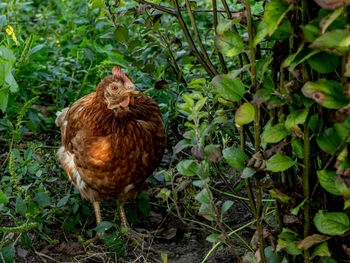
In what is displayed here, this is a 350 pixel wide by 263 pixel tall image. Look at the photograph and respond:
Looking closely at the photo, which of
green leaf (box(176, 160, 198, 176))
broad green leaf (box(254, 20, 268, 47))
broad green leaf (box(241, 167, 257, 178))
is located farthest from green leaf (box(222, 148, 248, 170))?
broad green leaf (box(254, 20, 268, 47))

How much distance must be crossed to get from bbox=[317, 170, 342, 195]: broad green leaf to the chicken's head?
152 cm

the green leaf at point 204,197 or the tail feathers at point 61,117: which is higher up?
the green leaf at point 204,197

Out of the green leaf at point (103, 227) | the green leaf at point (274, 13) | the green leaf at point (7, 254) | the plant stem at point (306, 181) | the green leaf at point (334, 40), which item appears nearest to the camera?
the green leaf at point (334, 40)

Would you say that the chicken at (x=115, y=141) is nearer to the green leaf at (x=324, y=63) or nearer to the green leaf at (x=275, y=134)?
the green leaf at (x=275, y=134)

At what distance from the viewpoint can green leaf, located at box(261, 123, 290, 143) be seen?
4.66 feet

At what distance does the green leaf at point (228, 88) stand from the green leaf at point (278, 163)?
0.68ft

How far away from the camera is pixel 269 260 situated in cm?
172

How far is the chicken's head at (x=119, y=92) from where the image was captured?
2744mm

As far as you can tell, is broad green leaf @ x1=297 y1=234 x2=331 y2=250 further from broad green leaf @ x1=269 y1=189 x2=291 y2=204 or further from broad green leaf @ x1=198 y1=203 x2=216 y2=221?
broad green leaf @ x1=198 y1=203 x2=216 y2=221

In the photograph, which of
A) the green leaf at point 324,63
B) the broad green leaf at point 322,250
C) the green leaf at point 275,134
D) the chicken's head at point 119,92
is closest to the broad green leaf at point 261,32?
the green leaf at point 324,63

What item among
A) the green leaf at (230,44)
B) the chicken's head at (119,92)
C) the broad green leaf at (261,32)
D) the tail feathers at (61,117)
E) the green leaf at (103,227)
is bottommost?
the green leaf at (103,227)

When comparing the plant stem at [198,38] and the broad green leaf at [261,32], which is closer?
the broad green leaf at [261,32]

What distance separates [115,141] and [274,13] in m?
1.73

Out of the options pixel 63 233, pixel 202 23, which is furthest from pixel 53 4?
pixel 63 233
